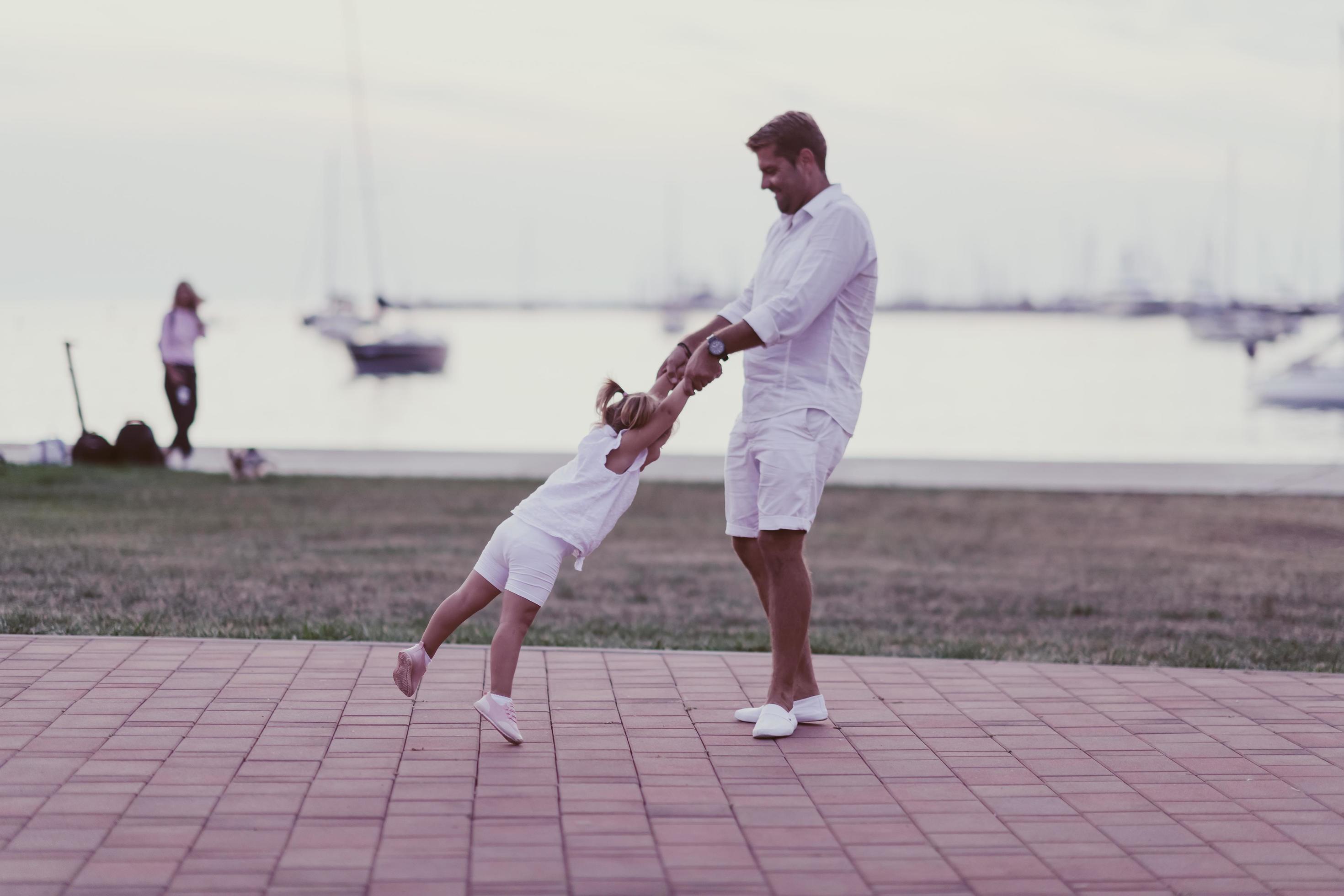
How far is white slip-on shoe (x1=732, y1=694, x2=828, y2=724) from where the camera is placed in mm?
4473

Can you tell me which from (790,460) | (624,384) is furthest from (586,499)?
(624,384)

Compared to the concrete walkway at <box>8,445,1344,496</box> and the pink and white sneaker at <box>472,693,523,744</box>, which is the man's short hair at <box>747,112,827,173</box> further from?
the concrete walkway at <box>8,445,1344,496</box>

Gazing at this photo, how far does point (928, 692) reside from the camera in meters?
4.98

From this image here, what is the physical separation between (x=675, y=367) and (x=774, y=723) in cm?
113

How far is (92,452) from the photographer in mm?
12734

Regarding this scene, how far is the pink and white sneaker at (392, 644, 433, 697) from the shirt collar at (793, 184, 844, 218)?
5.81 feet

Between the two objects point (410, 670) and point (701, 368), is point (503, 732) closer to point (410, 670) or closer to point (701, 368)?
point (410, 670)

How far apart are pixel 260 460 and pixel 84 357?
66.1m

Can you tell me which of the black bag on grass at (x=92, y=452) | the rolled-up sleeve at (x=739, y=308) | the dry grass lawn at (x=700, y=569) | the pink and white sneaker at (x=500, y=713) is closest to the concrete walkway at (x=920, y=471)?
the black bag on grass at (x=92, y=452)

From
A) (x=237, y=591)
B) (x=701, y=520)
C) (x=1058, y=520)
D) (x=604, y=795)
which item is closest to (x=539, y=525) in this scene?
(x=604, y=795)

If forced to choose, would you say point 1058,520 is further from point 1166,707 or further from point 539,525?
point 539,525

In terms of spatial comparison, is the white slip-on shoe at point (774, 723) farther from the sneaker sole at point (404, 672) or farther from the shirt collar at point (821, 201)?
the shirt collar at point (821, 201)

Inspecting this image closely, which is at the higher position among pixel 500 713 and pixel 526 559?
pixel 526 559

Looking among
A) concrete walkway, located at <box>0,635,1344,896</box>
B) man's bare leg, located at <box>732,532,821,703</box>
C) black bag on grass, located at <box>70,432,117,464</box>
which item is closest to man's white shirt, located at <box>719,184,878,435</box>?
man's bare leg, located at <box>732,532,821,703</box>
